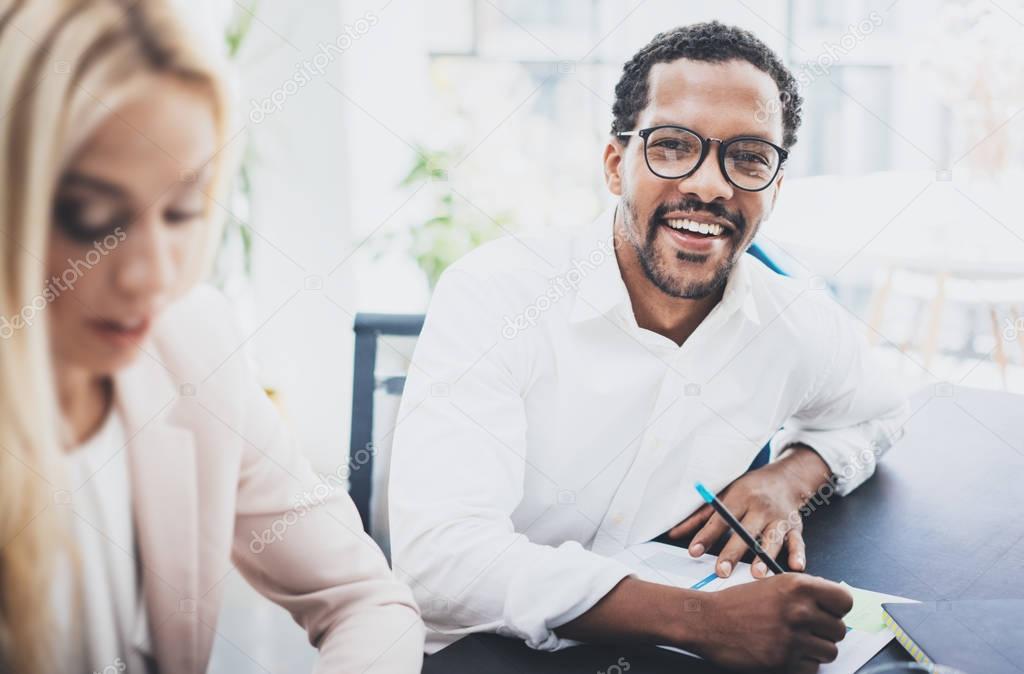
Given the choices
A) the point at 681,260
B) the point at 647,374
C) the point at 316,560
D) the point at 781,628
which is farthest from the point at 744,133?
the point at 316,560

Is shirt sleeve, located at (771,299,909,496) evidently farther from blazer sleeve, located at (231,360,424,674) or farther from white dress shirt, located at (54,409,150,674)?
white dress shirt, located at (54,409,150,674)

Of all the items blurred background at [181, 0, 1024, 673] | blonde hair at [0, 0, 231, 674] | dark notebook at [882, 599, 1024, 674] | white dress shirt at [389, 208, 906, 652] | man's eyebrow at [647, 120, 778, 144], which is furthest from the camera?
blurred background at [181, 0, 1024, 673]

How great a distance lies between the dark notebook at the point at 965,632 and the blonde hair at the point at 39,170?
80 centimetres

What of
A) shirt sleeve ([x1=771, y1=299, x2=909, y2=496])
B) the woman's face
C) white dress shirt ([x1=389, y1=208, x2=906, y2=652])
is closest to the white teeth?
white dress shirt ([x1=389, y1=208, x2=906, y2=652])

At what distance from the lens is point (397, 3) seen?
119 inches

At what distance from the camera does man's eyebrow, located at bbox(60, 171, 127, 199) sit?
495 millimetres

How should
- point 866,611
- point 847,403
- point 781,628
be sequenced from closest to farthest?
point 781,628 < point 866,611 < point 847,403

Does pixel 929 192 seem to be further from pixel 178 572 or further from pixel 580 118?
pixel 178 572

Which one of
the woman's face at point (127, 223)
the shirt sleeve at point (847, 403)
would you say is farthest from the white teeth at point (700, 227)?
the woman's face at point (127, 223)

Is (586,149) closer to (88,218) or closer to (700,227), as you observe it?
(700,227)

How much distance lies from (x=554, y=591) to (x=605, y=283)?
1.76ft

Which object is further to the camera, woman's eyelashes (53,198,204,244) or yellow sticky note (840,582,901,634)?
yellow sticky note (840,582,901,634)

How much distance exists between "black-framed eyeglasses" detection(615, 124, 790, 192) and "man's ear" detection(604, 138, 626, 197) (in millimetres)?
138

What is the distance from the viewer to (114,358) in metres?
0.54
